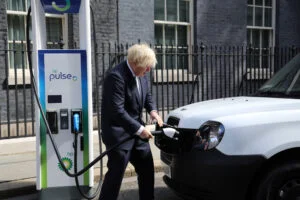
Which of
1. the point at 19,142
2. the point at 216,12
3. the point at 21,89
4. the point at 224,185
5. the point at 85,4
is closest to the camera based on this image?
the point at 224,185

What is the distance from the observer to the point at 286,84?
15.4 feet

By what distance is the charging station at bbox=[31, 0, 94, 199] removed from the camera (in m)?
4.57

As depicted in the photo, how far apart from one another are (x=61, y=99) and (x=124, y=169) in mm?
1109

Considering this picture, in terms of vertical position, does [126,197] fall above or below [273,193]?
below

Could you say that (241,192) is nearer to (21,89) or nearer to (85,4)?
(85,4)

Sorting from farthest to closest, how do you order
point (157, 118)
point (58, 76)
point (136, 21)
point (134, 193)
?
point (136, 21), point (134, 193), point (58, 76), point (157, 118)

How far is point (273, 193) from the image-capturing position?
3777 millimetres

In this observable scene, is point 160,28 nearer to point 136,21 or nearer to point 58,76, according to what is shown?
point 136,21

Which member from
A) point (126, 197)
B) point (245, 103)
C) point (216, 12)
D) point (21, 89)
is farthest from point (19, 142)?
point (216, 12)

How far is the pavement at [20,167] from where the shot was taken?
17.9ft

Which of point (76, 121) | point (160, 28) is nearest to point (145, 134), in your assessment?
point (76, 121)

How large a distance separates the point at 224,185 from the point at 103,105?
139cm

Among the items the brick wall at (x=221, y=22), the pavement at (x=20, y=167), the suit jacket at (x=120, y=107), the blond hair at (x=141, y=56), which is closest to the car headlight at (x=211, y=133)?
the suit jacket at (x=120, y=107)

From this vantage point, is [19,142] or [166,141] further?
[19,142]
